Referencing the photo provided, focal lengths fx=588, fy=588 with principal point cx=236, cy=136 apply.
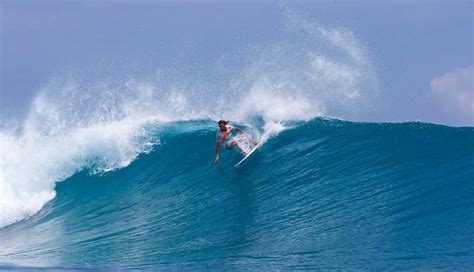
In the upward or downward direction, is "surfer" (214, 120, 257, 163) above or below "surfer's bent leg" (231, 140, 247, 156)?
above

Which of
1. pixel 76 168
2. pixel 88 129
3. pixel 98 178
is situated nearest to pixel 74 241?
pixel 98 178

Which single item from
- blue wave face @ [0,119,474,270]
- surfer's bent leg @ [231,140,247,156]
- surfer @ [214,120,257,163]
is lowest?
blue wave face @ [0,119,474,270]

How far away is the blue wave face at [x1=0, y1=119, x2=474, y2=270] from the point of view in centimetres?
883

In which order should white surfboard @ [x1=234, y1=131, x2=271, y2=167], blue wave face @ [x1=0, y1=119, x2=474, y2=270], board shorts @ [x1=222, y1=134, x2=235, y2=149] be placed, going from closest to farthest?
1. blue wave face @ [x1=0, y1=119, x2=474, y2=270]
2. board shorts @ [x1=222, y1=134, x2=235, y2=149]
3. white surfboard @ [x1=234, y1=131, x2=271, y2=167]

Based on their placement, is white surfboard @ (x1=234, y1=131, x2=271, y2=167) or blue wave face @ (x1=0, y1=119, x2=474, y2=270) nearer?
blue wave face @ (x1=0, y1=119, x2=474, y2=270)

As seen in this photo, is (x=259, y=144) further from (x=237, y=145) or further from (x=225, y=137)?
(x=225, y=137)

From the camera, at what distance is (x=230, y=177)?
45.5 feet

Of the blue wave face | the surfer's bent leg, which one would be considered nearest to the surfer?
the surfer's bent leg

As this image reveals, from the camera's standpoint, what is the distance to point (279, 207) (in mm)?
11375

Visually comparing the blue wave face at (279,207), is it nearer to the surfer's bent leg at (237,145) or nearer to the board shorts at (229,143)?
the surfer's bent leg at (237,145)

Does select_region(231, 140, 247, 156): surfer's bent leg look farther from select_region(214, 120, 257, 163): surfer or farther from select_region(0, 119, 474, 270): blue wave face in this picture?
select_region(0, 119, 474, 270): blue wave face

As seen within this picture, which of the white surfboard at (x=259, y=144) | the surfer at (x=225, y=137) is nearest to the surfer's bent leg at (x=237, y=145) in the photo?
the surfer at (x=225, y=137)

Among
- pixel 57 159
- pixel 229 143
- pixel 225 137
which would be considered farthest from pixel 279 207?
pixel 57 159

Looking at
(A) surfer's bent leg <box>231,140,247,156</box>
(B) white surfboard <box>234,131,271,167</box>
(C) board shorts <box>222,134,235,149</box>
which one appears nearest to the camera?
(C) board shorts <box>222,134,235,149</box>
